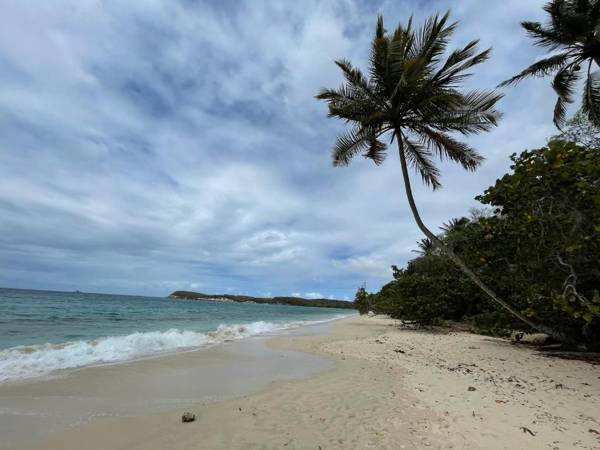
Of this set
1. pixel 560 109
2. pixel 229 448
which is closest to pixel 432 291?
pixel 560 109

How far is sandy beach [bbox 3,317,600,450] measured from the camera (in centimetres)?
383

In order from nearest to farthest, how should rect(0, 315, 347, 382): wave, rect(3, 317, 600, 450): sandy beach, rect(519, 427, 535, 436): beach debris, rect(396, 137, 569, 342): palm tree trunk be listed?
rect(3, 317, 600, 450): sandy beach < rect(519, 427, 535, 436): beach debris < rect(0, 315, 347, 382): wave < rect(396, 137, 569, 342): palm tree trunk

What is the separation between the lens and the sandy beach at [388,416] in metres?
3.83

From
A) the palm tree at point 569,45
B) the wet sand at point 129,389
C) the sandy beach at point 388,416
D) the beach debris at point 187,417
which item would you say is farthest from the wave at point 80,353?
the palm tree at point 569,45

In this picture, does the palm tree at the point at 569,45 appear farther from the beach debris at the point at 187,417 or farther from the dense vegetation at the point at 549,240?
the beach debris at the point at 187,417

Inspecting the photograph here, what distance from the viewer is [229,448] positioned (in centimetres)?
367

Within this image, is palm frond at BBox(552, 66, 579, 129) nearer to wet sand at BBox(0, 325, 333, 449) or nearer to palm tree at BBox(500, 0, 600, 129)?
palm tree at BBox(500, 0, 600, 129)

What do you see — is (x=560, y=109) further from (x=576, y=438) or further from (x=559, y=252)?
(x=576, y=438)

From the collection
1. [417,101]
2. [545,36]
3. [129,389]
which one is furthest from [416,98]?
[129,389]

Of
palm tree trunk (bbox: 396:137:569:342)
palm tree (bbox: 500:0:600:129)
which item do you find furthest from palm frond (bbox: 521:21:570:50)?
palm tree trunk (bbox: 396:137:569:342)

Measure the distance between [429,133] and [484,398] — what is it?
757cm

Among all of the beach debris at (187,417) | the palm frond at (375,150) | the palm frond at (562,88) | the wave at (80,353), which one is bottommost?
the beach debris at (187,417)

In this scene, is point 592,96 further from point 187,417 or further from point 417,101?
point 187,417

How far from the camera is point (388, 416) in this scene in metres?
4.59
